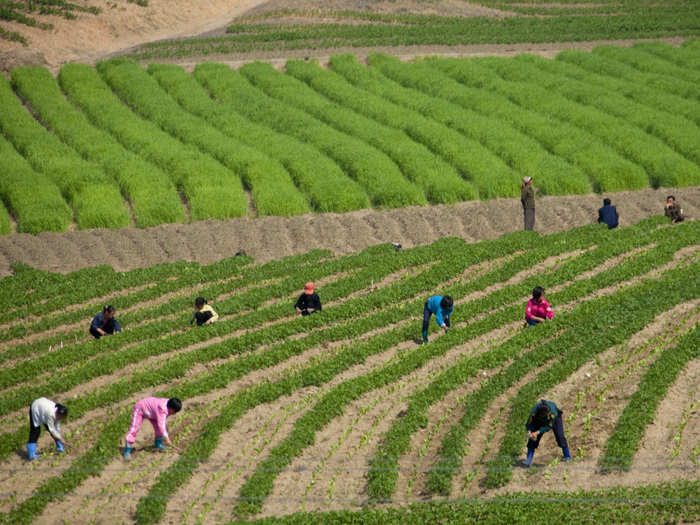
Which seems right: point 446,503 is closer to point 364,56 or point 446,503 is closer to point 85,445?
point 85,445

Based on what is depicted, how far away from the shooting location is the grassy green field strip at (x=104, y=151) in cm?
3625

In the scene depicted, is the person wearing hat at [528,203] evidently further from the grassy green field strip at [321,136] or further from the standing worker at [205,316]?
the standing worker at [205,316]

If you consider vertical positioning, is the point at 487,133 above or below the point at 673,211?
above

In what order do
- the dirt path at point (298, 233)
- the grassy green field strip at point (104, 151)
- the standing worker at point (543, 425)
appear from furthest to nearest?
the grassy green field strip at point (104, 151)
the dirt path at point (298, 233)
the standing worker at point (543, 425)

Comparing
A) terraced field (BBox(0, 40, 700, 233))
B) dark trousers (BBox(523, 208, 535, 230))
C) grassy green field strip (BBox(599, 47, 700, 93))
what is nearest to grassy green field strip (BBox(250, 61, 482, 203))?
terraced field (BBox(0, 40, 700, 233))

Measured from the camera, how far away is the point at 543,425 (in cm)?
1727

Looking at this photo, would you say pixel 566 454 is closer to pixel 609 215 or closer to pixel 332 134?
pixel 609 215

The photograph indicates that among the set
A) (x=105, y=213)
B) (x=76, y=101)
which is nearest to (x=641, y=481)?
(x=105, y=213)

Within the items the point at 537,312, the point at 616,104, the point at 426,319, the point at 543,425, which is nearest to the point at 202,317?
the point at 426,319

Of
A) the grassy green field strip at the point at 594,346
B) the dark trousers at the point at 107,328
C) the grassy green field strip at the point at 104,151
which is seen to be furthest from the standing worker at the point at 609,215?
the dark trousers at the point at 107,328

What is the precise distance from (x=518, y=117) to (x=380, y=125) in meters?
6.66

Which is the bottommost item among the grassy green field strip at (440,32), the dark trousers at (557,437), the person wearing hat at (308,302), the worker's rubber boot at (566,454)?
the worker's rubber boot at (566,454)

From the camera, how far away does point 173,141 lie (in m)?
Answer: 43.2

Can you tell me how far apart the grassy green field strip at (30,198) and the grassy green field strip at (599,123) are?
76.5 feet
